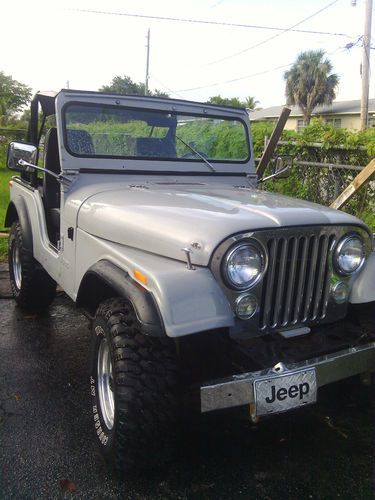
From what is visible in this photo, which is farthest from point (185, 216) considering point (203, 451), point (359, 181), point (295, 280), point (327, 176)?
point (327, 176)

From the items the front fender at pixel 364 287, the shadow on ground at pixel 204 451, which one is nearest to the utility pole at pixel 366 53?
the front fender at pixel 364 287

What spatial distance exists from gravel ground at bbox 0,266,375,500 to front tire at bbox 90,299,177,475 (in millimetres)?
181

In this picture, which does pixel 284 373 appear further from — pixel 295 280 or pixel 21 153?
pixel 21 153

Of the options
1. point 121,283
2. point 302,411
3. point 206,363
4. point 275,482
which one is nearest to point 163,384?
point 206,363

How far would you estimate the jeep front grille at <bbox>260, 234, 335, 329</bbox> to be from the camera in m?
2.33

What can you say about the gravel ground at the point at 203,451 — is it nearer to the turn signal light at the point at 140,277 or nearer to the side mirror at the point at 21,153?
the turn signal light at the point at 140,277

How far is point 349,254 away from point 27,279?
2.90m

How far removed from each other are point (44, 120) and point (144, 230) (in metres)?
2.44

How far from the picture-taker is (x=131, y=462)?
224 cm

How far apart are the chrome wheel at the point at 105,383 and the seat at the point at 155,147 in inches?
67.4

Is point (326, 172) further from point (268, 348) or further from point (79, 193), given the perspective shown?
point (268, 348)

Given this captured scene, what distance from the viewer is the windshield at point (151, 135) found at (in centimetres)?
352

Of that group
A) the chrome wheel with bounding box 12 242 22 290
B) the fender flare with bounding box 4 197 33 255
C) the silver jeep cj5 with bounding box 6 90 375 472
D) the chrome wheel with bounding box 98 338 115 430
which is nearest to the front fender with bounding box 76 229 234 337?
the silver jeep cj5 with bounding box 6 90 375 472

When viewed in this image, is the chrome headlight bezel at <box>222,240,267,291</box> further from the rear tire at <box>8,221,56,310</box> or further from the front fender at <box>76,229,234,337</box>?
the rear tire at <box>8,221,56,310</box>
